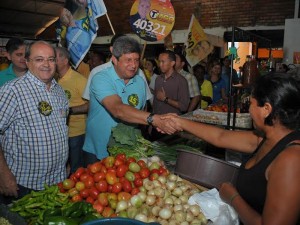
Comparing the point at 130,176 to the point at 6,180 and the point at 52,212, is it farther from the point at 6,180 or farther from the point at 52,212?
the point at 6,180

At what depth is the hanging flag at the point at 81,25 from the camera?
16.6 ft

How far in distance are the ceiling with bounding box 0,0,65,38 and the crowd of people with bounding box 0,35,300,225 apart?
14.3m

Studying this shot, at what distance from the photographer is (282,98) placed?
5.86 feet

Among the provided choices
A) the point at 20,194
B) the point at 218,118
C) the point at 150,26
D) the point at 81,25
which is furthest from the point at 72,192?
the point at 150,26

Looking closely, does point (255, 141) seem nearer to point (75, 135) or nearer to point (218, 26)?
point (75, 135)

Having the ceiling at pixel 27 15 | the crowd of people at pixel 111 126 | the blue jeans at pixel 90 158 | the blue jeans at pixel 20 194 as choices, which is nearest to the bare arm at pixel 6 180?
the crowd of people at pixel 111 126

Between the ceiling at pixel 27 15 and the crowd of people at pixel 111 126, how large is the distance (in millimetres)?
14292

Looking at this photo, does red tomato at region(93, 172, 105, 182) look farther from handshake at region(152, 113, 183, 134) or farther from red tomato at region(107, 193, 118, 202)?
handshake at region(152, 113, 183, 134)

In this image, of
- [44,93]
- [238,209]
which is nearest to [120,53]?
[44,93]

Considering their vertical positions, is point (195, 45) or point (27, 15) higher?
point (27, 15)

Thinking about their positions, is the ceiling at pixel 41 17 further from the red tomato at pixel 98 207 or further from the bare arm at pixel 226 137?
the red tomato at pixel 98 207

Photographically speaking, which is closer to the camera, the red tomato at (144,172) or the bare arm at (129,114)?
the red tomato at (144,172)

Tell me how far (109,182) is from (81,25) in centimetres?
348

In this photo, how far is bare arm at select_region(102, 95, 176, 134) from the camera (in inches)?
126
